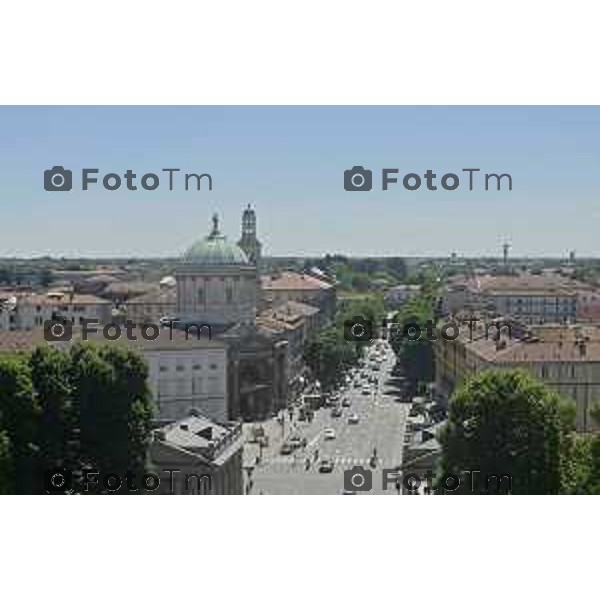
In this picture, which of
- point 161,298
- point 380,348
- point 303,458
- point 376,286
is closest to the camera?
point 303,458

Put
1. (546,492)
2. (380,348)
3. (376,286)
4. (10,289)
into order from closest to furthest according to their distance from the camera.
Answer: (546,492), (380,348), (10,289), (376,286)

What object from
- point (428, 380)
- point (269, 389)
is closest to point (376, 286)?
point (428, 380)

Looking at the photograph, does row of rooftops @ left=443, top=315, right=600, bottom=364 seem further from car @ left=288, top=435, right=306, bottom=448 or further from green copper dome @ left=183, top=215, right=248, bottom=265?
green copper dome @ left=183, top=215, right=248, bottom=265

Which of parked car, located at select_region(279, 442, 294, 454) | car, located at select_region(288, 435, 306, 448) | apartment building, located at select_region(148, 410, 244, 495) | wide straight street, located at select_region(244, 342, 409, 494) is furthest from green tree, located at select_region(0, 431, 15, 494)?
car, located at select_region(288, 435, 306, 448)

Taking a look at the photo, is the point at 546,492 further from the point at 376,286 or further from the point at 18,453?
the point at 376,286

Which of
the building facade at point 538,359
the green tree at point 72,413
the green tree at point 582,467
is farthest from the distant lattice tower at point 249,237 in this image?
the green tree at point 582,467

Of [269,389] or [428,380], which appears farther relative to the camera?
[428,380]

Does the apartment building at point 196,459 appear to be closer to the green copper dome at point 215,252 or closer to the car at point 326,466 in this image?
the car at point 326,466
